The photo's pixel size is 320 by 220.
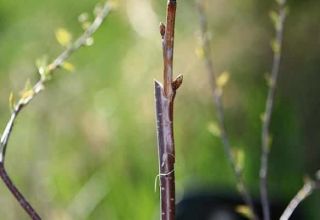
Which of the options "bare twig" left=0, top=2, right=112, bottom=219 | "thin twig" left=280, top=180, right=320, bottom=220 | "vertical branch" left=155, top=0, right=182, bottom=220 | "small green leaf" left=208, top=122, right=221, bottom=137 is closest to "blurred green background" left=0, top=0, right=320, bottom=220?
"small green leaf" left=208, top=122, right=221, bottom=137

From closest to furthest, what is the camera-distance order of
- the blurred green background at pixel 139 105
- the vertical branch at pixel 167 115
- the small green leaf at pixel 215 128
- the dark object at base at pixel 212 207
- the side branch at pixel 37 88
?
the vertical branch at pixel 167 115 < the side branch at pixel 37 88 < the small green leaf at pixel 215 128 < the dark object at base at pixel 212 207 < the blurred green background at pixel 139 105

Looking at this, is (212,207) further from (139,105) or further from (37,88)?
(37,88)

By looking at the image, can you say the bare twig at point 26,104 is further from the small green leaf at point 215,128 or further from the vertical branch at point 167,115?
the small green leaf at point 215,128

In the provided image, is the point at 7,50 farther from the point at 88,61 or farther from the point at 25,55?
the point at 88,61

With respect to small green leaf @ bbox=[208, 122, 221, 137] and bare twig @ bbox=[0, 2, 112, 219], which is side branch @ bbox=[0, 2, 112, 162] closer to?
bare twig @ bbox=[0, 2, 112, 219]

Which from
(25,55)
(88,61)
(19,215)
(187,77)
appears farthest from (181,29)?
(19,215)

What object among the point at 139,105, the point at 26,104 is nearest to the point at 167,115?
the point at 26,104

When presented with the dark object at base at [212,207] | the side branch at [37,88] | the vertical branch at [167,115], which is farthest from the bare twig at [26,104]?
the dark object at base at [212,207]
